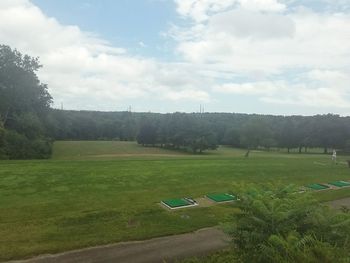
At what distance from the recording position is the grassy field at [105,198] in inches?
476

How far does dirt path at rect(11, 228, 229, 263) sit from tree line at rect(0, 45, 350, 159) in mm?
34801

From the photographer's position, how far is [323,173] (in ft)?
94.8

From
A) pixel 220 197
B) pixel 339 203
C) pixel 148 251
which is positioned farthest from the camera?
pixel 339 203

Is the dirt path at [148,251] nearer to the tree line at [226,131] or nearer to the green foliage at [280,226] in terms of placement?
the green foliage at [280,226]

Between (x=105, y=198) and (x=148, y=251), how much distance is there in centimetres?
686

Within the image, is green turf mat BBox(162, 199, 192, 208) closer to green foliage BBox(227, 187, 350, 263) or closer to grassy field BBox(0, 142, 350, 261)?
grassy field BBox(0, 142, 350, 261)

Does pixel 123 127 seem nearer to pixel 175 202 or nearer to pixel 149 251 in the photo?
pixel 175 202

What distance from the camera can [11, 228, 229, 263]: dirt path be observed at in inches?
410

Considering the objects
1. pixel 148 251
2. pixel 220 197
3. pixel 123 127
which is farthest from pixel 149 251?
pixel 123 127

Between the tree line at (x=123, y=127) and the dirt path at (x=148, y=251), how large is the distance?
1370 inches

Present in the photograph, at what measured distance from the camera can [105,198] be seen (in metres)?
17.5

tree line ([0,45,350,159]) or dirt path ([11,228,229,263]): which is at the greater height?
tree line ([0,45,350,159])

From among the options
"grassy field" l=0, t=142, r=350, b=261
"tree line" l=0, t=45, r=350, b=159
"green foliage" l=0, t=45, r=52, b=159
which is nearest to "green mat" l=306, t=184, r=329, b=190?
"grassy field" l=0, t=142, r=350, b=261

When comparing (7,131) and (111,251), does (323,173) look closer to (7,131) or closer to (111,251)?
(111,251)
